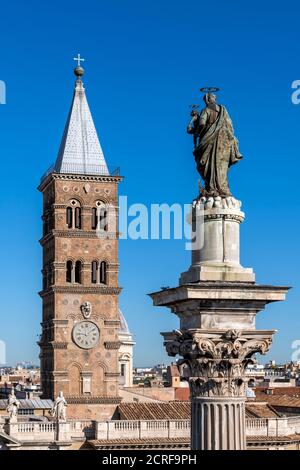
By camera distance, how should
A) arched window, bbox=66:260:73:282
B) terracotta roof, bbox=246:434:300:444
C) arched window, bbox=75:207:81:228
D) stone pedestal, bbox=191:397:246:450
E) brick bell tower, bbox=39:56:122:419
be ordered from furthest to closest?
arched window, bbox=75:207:81:228 → arched window, bbox=66:260:73:282 → brick bell tower, bbox=39:56:122:419 → terracotta roof, bbox=246:434:300:444 → stone pedestal, bbox=191:397:246:450

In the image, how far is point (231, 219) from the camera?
993cm

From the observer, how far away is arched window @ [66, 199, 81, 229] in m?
50.0

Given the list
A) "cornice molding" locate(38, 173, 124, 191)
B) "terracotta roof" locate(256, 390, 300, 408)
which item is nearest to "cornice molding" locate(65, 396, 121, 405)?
"terracotta roof" locate(256, 390, 300, 408)

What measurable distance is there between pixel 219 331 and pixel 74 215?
4092cm

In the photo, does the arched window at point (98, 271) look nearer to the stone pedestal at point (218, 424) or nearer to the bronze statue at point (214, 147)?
the bronze statue at point (214, 147)

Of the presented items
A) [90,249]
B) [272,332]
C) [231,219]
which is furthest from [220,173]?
[90,249]

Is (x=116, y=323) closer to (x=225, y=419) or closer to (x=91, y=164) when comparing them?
(x=91, y=164)

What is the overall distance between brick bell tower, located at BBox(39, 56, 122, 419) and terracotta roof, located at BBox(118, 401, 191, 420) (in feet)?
10.8

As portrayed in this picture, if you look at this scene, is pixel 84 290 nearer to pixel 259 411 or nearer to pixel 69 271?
Result: pixel 69 271

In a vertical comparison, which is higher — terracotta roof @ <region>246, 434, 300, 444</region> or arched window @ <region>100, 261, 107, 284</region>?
arched window @ <region>100, 261, 107, 284</region>

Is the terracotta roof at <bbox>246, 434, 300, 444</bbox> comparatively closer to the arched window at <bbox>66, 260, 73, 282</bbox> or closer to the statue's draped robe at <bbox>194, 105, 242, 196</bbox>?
the arched window at <bbox>66, 260, 73, 282</bbox>


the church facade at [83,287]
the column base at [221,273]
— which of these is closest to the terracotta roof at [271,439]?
the church facade at [83,287]

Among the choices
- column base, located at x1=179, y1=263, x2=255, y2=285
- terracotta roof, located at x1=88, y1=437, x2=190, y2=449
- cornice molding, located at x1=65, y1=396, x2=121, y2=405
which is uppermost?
column base, located at x1=179, y1=263, x2=255, y2=285
